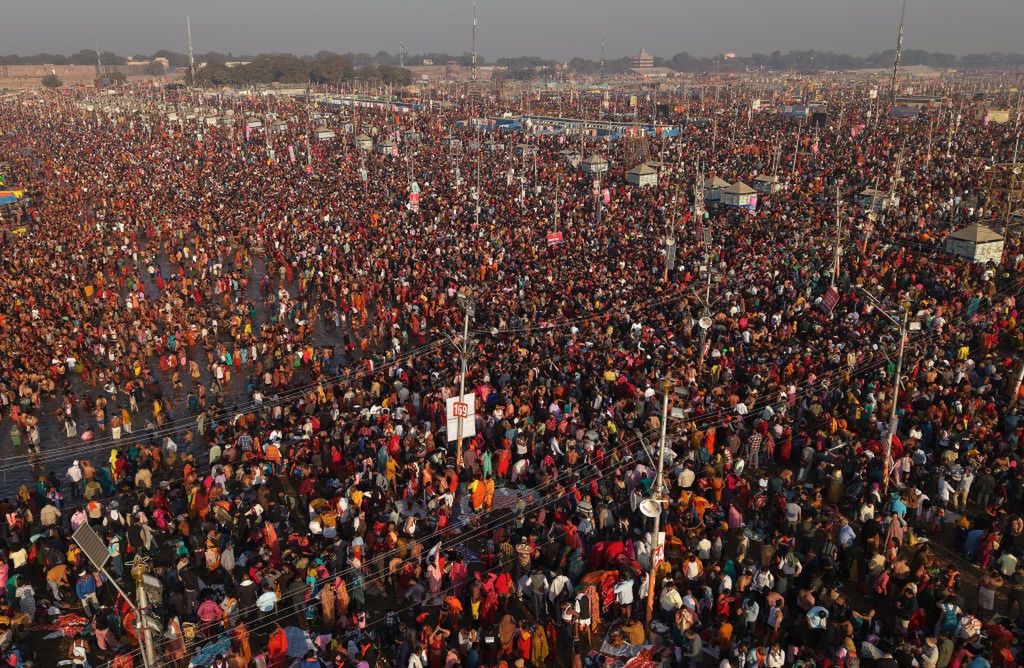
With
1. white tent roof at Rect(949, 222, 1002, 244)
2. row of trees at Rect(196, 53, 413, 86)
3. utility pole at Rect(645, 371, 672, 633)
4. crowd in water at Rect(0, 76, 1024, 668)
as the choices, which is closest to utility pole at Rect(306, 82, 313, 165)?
crowd in water at Rect(0, 76, 1024, 668)

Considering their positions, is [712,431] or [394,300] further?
[394,300]

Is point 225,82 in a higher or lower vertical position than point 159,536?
higher

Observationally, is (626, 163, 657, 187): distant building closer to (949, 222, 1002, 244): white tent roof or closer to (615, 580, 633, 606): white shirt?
(949, 222, 1002, 244): white tent roof

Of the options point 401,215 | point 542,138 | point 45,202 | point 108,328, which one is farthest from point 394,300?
point 542,138

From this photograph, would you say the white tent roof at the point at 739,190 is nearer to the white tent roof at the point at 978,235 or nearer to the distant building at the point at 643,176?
the distant building at the point at 643,176

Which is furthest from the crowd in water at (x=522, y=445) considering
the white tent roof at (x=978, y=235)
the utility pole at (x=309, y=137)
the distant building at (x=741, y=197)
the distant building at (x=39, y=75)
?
the distant building at (x=39, y=75)

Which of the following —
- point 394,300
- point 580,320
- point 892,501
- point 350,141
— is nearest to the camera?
point 892,501

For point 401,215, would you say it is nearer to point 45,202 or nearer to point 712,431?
point 45,202

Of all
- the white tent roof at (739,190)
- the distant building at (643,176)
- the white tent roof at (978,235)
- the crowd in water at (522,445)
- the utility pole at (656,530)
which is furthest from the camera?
the distant building at (643,176)
